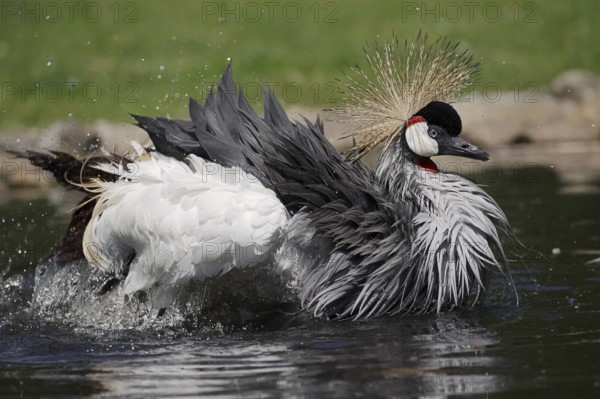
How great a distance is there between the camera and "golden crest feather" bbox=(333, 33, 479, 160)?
18.5 feet

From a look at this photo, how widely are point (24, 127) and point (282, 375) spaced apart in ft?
25.1

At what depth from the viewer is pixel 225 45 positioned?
Answer: 13406 mm

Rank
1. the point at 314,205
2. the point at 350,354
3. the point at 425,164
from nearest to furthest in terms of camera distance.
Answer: the point at 350,354 → the point at 314,205 → the point at 425,164

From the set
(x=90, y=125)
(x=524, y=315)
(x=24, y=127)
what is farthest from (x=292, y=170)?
(x=24, y=127)

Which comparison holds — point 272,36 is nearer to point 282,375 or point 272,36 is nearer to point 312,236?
point 312,236

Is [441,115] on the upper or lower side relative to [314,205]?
upper

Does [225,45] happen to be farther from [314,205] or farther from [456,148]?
[314,205]

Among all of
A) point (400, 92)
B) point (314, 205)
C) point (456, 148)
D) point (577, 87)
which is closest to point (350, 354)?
point (314, 205)

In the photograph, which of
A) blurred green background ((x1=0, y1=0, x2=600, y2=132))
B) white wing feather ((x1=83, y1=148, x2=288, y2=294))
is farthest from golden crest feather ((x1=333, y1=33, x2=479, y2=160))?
blurred green background ((x1=0, y1=0, x2=600, y2=132))

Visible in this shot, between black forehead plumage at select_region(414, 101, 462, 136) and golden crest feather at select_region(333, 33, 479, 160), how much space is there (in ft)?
0.41

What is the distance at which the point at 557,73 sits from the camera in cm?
1261

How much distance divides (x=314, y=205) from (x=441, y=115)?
802 mm

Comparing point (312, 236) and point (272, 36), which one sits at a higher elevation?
point (272, 36)

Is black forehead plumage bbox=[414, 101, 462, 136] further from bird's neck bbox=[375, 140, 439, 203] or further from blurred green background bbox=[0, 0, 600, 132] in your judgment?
blurred green background bbox=[0, 0, 600, 132]
